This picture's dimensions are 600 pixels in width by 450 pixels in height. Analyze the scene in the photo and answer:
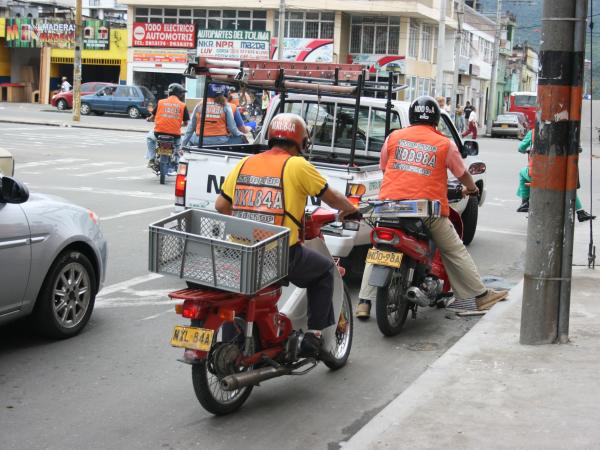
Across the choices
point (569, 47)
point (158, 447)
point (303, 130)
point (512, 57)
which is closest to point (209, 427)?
point (158, 447)

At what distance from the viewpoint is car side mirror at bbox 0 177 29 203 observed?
20.5ft

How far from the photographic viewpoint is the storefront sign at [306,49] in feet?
177

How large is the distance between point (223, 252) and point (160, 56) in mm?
53116

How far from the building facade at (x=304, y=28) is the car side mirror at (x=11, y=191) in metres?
48.4

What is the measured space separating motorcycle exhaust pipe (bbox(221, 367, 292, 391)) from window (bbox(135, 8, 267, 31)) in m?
51.9

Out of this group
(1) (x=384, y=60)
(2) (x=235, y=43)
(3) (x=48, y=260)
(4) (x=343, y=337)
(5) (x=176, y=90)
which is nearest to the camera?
(4) (x=343, y=337)

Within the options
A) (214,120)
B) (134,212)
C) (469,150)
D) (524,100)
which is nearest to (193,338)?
(469,150)

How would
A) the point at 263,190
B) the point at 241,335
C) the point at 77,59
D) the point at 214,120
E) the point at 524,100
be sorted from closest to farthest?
the point at 241,335 → the point at 263,190 → the point at 214,120 → the point at 77,59 → the point at 524,100

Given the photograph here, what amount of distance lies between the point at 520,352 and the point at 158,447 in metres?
2.82

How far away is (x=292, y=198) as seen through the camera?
5543mm

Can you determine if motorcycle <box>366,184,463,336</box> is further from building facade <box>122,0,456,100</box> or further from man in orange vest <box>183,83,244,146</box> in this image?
building facade <box>122,0,456,100</box>

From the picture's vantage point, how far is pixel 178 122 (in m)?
17.8

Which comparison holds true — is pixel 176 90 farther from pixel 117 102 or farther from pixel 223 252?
pixel 117 102

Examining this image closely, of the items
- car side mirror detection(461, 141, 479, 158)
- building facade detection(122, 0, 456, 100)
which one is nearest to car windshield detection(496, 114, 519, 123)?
building facade detection(122, 0, 456, 100)
